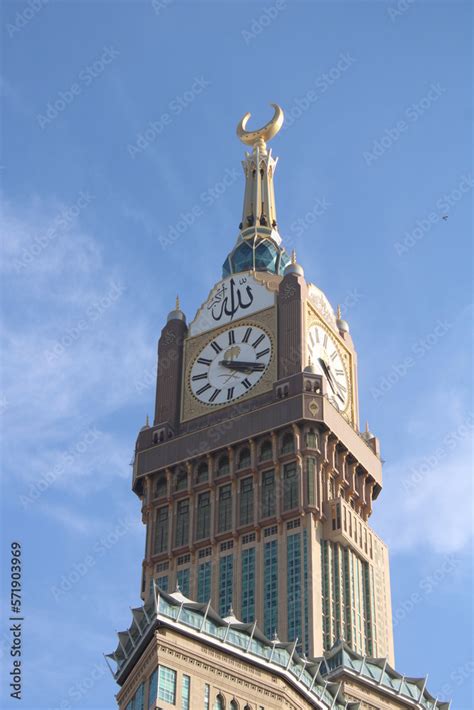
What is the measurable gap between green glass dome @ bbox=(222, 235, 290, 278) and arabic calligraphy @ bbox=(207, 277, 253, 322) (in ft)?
15.1

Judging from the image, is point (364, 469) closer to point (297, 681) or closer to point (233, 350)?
point (233, 350)

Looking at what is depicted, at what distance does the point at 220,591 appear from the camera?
168000 mm

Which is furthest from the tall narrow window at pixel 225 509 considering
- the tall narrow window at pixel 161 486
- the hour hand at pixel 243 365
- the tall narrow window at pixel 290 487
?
the hour hand at pixel 243 365

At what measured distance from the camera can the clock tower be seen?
544 ft

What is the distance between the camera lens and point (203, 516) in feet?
577

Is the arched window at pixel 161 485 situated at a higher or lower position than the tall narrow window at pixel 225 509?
higher

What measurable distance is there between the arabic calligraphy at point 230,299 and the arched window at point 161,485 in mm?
20583

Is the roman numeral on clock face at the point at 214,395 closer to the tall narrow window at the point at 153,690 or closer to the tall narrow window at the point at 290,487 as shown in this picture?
the tall narrow window at the point at 290,487

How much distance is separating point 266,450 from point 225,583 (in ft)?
51.4

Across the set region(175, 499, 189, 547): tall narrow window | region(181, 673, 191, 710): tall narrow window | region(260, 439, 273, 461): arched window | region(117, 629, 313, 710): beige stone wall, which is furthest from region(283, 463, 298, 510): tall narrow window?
region(181, 673, 191, 710): tall narrow window

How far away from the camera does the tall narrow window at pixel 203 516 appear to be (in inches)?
6860

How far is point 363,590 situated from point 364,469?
14.9 metres

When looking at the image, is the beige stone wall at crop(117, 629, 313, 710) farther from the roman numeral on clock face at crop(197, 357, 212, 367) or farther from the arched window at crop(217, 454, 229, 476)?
the roman numeral on clock face at crop(197, 357, 212, 367)

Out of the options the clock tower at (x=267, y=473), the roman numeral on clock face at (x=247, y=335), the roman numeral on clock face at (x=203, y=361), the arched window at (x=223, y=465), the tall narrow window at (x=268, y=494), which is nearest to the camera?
the clock tower at (x=267, y=473)
